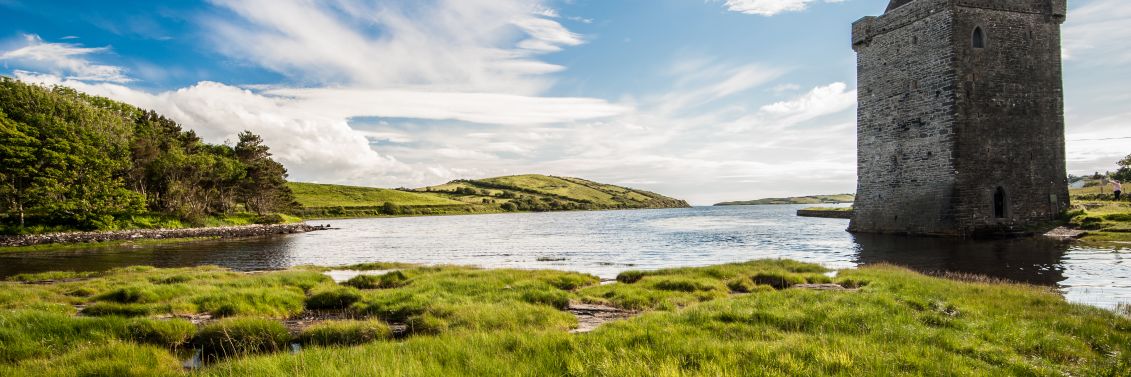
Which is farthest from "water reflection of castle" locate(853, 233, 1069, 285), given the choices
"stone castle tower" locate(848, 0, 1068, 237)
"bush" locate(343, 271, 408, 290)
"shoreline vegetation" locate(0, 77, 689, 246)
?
"shoreline vegetation" locate(0, 77, 689, 246)

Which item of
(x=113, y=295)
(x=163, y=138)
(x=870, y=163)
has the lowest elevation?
(x=113, y=295)

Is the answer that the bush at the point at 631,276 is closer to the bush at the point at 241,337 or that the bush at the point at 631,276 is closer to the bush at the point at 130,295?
the bush at the point at 241,337

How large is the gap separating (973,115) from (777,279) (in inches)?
1021

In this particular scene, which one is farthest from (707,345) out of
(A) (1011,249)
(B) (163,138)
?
(B) (163,138)

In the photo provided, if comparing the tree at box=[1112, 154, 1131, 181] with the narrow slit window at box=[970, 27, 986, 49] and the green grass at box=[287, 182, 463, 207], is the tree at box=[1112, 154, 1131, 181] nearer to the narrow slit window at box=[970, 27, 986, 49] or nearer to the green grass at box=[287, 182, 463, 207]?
the narrow slit window at box=[970, 27, 986, 49]

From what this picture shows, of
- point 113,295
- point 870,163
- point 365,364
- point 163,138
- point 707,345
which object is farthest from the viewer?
point 163,138

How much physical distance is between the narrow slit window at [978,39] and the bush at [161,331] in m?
43.6

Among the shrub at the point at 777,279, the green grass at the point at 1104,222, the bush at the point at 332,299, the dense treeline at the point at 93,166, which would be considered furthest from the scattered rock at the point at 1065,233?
the dense treeline at the point at 93,166

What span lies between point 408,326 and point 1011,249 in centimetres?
3160

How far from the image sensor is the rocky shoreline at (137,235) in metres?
41.7

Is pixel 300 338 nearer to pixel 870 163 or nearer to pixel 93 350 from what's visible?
pixel 93 350

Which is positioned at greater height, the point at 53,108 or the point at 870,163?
the point at 53,108

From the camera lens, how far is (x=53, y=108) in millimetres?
54000

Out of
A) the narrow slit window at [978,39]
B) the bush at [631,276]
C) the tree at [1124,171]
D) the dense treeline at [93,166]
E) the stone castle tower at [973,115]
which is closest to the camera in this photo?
the bush at [631,276]
